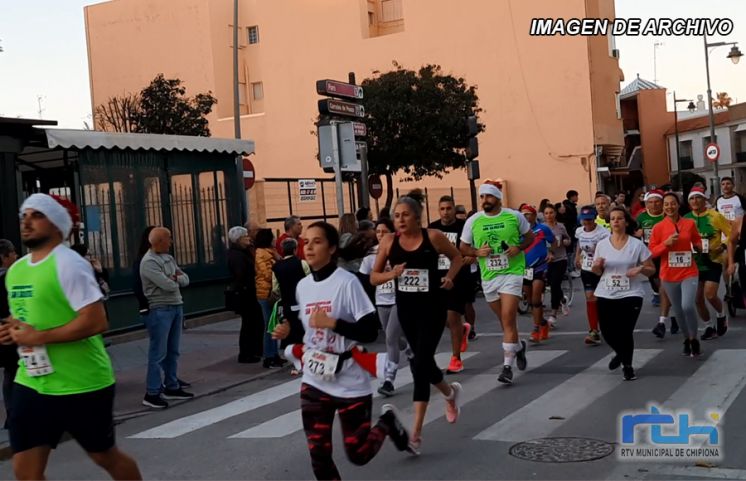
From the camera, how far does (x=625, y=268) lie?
8875 mm

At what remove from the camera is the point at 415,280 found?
276 inches

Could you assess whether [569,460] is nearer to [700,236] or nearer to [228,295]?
[700,236]

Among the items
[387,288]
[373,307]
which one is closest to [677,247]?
[387,288]

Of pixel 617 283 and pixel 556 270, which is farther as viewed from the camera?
pixel 556 270

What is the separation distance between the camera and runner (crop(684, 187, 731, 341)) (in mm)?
10914

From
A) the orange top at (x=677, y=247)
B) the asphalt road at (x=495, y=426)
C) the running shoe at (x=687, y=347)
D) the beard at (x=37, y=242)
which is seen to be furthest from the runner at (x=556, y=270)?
the beard at (x=37, y=242)

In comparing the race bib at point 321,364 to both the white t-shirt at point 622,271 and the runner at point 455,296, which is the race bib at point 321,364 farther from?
the white t-shirt at point 622,271

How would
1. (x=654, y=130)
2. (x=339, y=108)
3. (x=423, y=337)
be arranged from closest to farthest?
(x=423, y=337)
(x=339, y=108)
(x=654, y=130)

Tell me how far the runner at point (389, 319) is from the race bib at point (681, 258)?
301 cm

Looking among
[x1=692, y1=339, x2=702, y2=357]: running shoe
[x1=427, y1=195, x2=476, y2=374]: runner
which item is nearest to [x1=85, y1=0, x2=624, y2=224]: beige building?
[x1=427, y1=195, x2=476, y2=374]: runner

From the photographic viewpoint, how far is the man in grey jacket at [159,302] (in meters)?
9.26

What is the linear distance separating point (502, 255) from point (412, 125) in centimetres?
2265

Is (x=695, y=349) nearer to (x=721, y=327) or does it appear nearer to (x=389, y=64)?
(x=721, y=327)

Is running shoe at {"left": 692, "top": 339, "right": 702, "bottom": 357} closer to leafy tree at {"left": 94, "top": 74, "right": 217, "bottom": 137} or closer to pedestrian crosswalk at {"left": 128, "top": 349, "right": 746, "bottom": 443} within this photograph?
pedestrian crosswalk at {"left": 128, "top": 349, "right": 746, "bottom": 443}
